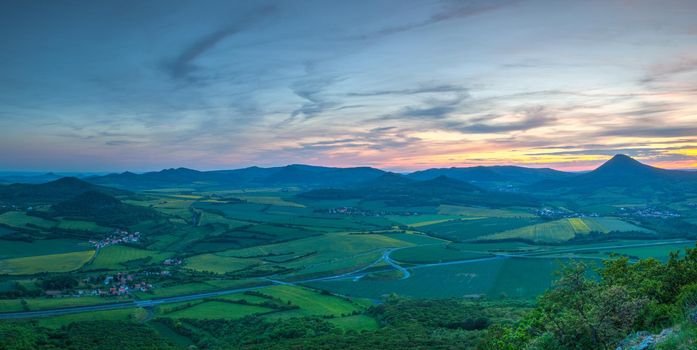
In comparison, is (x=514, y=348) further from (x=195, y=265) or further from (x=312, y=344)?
(x=195, y=265)

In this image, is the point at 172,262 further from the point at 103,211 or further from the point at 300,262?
the point at 103,211

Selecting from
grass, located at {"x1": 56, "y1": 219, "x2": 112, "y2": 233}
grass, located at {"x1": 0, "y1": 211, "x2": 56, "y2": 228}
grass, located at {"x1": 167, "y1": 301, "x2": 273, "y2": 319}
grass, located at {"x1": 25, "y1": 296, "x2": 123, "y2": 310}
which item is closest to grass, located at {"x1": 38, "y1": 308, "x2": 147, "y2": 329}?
grass, located at {"x1": 167, "y1": 301, "x2": 273, "y2": 319}

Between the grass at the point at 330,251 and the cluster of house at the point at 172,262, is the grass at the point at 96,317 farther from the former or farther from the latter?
the grass at the point at 330,251

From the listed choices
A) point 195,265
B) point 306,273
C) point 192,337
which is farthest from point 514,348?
point 195,265

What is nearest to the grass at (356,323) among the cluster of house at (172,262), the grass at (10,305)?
the grass at (10,305)

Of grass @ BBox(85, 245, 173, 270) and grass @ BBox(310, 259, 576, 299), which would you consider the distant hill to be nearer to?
grass @ BBox(85, 245, 173, 270)

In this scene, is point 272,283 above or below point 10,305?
below

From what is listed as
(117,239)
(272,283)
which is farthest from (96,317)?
(117,239)
